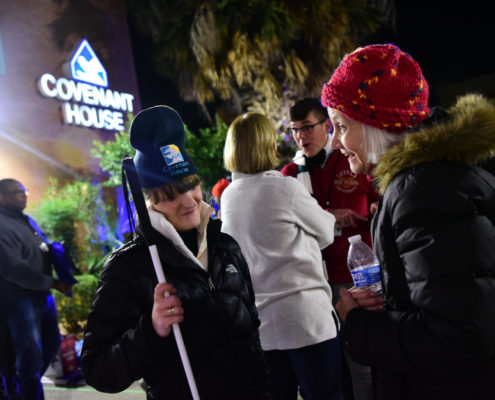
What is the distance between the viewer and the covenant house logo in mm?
11414

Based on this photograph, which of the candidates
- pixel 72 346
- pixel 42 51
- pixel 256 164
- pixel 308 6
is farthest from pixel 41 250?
pixel 42 51

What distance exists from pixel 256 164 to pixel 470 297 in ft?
5.19

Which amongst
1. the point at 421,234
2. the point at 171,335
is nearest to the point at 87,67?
the point at 171,335

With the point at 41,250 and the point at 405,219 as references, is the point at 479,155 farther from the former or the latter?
the point at 41,250

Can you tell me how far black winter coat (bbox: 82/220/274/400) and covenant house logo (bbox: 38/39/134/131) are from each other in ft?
35.1

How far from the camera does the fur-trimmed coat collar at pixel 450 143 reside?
4.02 feet

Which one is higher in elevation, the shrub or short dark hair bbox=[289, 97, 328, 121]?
short dark hair bbox=[289, 97, 328, 121]

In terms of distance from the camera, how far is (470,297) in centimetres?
109

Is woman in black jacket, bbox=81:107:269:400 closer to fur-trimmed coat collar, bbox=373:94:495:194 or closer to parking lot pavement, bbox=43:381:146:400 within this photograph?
fur-trimmed coat collar, bbox=373:94:495:194

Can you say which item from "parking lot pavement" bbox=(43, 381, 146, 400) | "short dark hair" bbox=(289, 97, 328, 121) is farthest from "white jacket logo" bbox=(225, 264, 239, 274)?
"parking lot pavement" bbox=(43, 381, 146, 400)

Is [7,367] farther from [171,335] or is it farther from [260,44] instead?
[260,44]

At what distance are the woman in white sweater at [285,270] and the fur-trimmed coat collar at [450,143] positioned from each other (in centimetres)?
111

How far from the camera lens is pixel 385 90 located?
1.44 meters

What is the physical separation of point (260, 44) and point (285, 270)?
24.3ft
